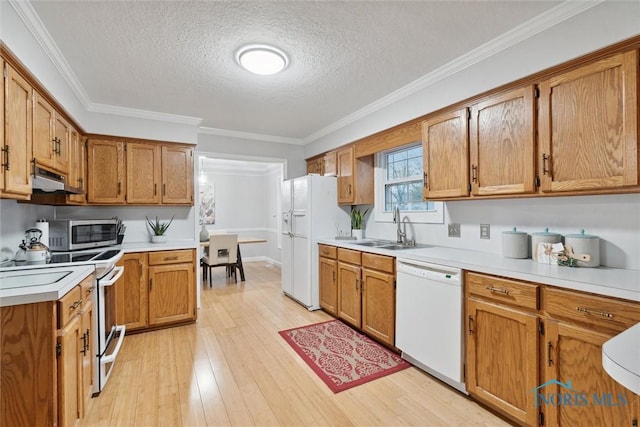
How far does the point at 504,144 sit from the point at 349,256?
178 centimetres

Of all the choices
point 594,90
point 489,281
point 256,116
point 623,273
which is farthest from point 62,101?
point 623,273

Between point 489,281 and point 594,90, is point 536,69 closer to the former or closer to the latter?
point 594,90

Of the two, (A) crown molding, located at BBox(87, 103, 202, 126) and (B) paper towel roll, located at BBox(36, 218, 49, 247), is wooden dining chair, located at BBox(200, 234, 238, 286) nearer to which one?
(A) crown molding, located at BBox(87, 103, 202, 126)

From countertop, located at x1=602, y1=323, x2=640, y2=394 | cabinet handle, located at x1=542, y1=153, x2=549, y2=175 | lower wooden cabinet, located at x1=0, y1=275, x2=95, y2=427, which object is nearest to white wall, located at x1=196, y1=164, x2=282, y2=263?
lower wooden cabinet, located at x1=0, y1=275, x2=95, y2=427

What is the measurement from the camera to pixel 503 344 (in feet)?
5.93

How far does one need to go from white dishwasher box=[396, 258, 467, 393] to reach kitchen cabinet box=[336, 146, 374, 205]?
135 centimetres

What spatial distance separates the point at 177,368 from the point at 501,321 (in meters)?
2.46

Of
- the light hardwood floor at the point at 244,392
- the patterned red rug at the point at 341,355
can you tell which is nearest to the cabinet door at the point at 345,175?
the patterned red rug at the point at 341,355

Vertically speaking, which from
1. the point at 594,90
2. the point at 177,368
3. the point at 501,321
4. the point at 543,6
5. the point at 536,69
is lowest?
the point at 177,368

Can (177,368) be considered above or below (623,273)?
below

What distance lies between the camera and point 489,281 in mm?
1880

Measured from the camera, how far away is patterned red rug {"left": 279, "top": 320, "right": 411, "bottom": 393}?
232 centimetres

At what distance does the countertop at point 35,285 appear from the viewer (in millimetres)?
1371

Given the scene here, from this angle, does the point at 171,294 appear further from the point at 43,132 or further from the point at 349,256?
the point at 349,256
